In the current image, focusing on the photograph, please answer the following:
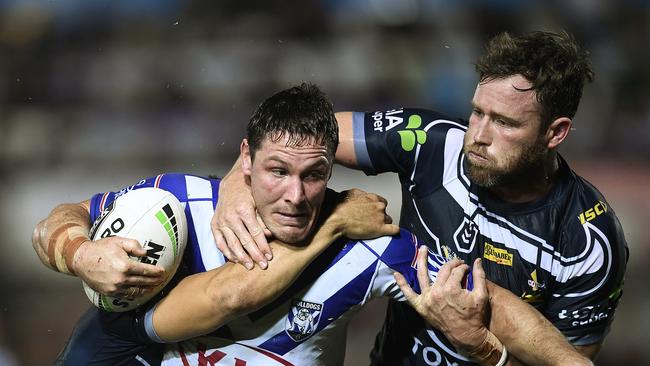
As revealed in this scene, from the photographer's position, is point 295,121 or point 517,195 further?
point 517,195

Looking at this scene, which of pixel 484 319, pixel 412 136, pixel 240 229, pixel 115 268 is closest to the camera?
pixel 115 268

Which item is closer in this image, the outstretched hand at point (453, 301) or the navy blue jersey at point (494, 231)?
the outstretched hand at point (453, 301)

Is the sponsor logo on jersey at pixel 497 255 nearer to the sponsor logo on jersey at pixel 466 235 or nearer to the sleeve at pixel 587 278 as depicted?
the sponsor logo on jersey at pixel 466 235

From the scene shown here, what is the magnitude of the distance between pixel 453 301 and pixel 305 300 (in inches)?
20.0

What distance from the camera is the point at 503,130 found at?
3.45m

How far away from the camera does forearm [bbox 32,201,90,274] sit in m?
2.99

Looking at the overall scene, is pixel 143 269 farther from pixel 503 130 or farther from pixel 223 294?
pixel 503 130

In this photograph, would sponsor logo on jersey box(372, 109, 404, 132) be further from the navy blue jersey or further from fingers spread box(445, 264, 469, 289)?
fingers spread box(445, 264, 469, 289)

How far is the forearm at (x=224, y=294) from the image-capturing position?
2.91 meters

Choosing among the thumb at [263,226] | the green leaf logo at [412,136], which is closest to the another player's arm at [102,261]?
the thumb at [263,226]

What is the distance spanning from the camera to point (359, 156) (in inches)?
151

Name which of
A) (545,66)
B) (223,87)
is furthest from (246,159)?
(223,87)

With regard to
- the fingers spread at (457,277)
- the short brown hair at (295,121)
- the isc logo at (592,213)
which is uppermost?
the short brown hair at (295,121)

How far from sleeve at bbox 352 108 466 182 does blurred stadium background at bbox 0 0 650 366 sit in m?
2.89
